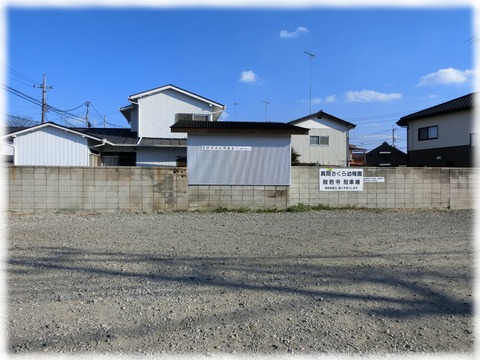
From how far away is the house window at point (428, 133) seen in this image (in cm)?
2273

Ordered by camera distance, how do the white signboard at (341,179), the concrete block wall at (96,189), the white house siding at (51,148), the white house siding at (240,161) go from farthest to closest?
1. the white house siding at (51,148)
2. the white signboard at (341,179)
3. the white house siding at (240,161)
4. the concrete block wall at (96,189)

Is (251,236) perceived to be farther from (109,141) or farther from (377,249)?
(109,141)

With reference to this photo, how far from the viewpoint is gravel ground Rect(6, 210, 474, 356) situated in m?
2.71

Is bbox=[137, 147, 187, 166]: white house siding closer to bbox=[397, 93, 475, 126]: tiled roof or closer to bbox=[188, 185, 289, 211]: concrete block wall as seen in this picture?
bbox=[188, 185, 289, 211]: concrete block wall

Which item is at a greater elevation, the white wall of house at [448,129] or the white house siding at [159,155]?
the white wall of house at [448,129]

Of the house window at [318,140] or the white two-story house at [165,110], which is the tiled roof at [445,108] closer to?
the house window at [318,140]

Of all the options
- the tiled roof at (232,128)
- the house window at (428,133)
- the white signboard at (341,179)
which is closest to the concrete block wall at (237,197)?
the white signboard at (341,179)

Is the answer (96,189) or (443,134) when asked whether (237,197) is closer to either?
(96,189)

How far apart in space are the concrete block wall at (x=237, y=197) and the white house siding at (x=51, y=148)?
25.2ft

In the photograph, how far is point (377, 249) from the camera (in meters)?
5.64

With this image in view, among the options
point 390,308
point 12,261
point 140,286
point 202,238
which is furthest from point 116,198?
point 390,308

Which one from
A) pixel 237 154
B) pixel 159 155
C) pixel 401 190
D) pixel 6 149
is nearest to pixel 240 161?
pixel 237 154

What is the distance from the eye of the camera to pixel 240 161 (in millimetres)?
10508

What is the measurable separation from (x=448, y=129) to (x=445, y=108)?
134cm
